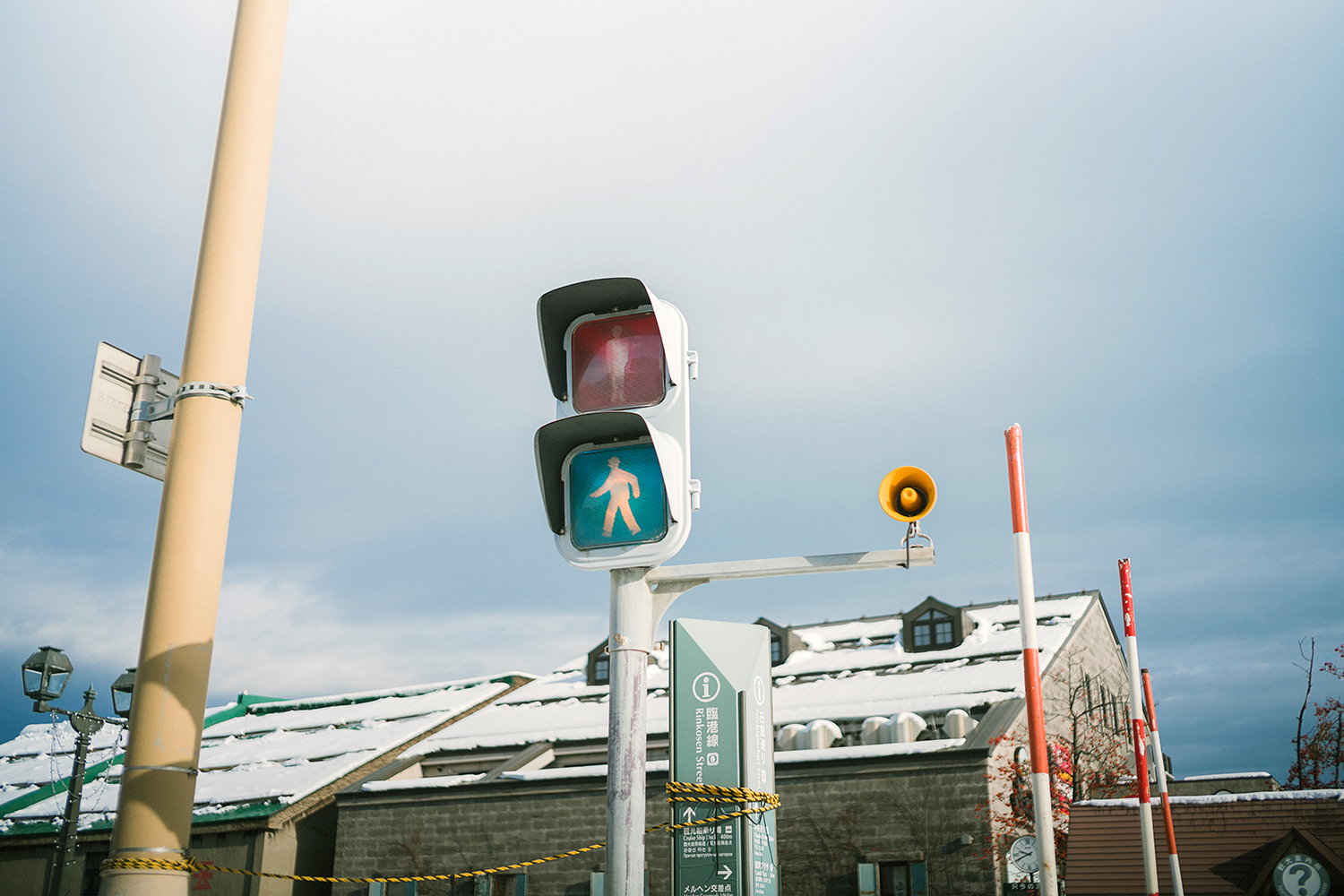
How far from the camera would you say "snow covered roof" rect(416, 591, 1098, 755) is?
24672mm

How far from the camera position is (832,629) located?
1256 inches

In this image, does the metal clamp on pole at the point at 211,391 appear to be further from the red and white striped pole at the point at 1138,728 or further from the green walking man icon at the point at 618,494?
the red and white striped pole at the point at 1138,728

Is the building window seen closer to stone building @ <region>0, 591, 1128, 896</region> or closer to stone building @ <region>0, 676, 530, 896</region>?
stone building @ <region>0, 591, 1128, 896</region>

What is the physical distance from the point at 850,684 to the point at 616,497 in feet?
75.5

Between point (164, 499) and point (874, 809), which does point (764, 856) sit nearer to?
point (164, 499)

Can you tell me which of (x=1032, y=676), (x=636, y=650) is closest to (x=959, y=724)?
(x=1032, y=676)

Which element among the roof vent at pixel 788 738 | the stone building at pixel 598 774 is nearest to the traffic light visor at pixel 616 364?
the stone building at pixel 598 774

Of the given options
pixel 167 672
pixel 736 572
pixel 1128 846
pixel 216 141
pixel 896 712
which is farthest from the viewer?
pixel 896 712

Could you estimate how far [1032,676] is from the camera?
6.21 m

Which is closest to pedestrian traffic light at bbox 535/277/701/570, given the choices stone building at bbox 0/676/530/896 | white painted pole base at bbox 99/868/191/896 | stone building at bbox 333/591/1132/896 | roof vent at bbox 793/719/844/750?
white painted pole base at bbox 99/868/191/896

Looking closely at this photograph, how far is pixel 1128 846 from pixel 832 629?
1328 centimetres

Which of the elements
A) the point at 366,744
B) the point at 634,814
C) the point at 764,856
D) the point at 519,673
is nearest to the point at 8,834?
the point at 366,744

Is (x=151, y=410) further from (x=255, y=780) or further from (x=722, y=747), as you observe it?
(x=255, y=780)

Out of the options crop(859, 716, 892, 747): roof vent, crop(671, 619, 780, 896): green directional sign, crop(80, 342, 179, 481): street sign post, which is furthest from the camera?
crop(859, 716, 892, 747): roof vent
